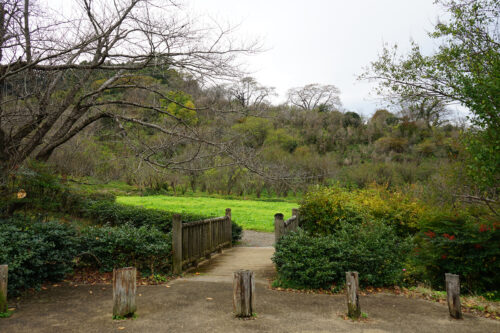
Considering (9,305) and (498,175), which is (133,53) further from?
(498,175)

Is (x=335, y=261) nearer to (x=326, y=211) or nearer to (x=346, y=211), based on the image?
(x=326, y=211)

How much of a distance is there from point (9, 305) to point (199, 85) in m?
6.58

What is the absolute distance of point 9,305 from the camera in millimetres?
6117

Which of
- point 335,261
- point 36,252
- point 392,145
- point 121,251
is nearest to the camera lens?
point 36,252

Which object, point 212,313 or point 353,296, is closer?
point 353,296

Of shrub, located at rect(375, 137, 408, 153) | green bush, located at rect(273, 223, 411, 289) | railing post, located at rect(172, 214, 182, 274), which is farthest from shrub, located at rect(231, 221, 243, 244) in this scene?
shrub, located at rect(375, 137, 408, 153)

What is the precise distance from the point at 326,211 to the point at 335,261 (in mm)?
3594

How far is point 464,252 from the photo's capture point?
314 inches

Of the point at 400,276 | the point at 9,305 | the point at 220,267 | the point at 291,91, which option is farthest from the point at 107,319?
the point at 291,91

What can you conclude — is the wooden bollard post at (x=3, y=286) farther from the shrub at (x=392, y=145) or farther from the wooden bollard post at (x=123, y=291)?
the shrub at (x=392, y=145)

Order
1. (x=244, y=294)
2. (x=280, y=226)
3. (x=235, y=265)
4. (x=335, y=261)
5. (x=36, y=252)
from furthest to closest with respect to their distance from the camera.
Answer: (x=235, y=265) → (x=280, y=226) → (x=335, y=261) → (x=36, y=252) → (x=244, y=294)

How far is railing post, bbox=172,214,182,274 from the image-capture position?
8820mm

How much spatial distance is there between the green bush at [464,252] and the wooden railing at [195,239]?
5594mm

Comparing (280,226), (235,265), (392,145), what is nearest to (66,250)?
(235,265)
